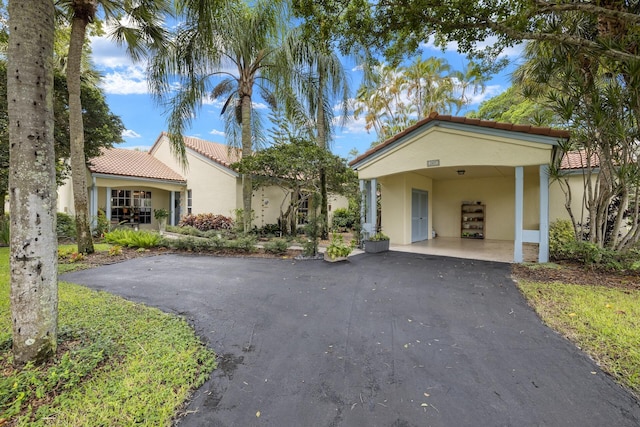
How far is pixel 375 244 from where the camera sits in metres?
9.54

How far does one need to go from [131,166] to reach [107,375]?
16447 mm

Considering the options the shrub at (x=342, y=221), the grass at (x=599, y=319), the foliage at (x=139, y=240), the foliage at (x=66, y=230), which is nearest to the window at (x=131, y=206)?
the foliage at (x=66, y=230)

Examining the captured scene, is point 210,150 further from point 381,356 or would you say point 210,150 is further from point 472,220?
point 381,356

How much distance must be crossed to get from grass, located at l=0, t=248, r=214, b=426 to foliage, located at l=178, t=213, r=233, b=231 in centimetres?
995

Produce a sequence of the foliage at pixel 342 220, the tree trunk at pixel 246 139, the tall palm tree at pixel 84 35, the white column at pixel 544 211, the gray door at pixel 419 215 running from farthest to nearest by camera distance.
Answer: the foliage at pixel 342 220 < the gray door at pixel 419 215 < the tree trunk at pixel 246 139 < the tall palm tree at pixel 84 35 < the white column at pixel 544 211

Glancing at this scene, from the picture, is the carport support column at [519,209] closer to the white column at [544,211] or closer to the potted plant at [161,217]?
the white column at [544,211]

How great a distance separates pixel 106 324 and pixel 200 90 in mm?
9726

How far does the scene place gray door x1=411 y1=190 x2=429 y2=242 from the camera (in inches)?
465

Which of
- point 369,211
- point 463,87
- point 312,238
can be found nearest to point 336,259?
point 312,238

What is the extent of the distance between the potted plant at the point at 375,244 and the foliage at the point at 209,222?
7067 millimetres

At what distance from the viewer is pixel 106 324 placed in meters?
3.72

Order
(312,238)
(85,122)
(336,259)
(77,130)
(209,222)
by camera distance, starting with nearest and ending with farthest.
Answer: (336,259) → (77,130) → (312,238) → (85,122) → (209,222)

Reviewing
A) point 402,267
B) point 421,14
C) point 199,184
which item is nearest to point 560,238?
point 402,267

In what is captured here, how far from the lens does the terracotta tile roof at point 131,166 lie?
14434mm
